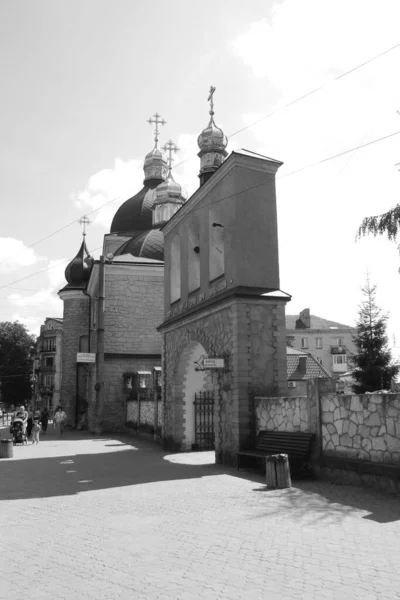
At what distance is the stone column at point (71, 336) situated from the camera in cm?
3544

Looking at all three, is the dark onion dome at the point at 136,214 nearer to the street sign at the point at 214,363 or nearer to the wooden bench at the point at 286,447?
the street sign at the point at 214,363

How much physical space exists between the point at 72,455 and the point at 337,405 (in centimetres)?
952

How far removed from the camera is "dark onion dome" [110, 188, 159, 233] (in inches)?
1635

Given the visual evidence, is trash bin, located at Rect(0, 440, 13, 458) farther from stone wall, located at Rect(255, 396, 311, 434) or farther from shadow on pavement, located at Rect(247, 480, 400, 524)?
shadow on pavement, located at Rect(247, 480, 400, 524)

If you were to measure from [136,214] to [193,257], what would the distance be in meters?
24.8

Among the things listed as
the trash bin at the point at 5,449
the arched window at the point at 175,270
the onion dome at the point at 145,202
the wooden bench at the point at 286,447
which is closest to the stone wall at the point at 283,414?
the wooden bench at the point at 286,447

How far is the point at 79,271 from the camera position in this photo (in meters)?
37.2

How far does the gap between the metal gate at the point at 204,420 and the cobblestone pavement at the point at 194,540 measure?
6635 mm

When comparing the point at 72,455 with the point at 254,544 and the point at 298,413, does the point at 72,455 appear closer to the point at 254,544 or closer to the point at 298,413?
the point at 298,413

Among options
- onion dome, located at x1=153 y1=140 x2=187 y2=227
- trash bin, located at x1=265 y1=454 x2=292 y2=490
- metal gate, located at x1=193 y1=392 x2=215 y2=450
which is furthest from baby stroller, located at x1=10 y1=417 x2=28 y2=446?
onion dome, located at x1=153 y1=140 x2=187 y2=227

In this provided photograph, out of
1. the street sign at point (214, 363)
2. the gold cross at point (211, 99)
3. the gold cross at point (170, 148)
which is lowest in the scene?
the street sign at point (214, 363)

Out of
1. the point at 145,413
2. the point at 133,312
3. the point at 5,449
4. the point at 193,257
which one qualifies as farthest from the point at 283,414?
the point at 133,312

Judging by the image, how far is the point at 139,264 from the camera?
95.7 ft

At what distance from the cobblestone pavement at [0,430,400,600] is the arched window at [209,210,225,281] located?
635 cm
